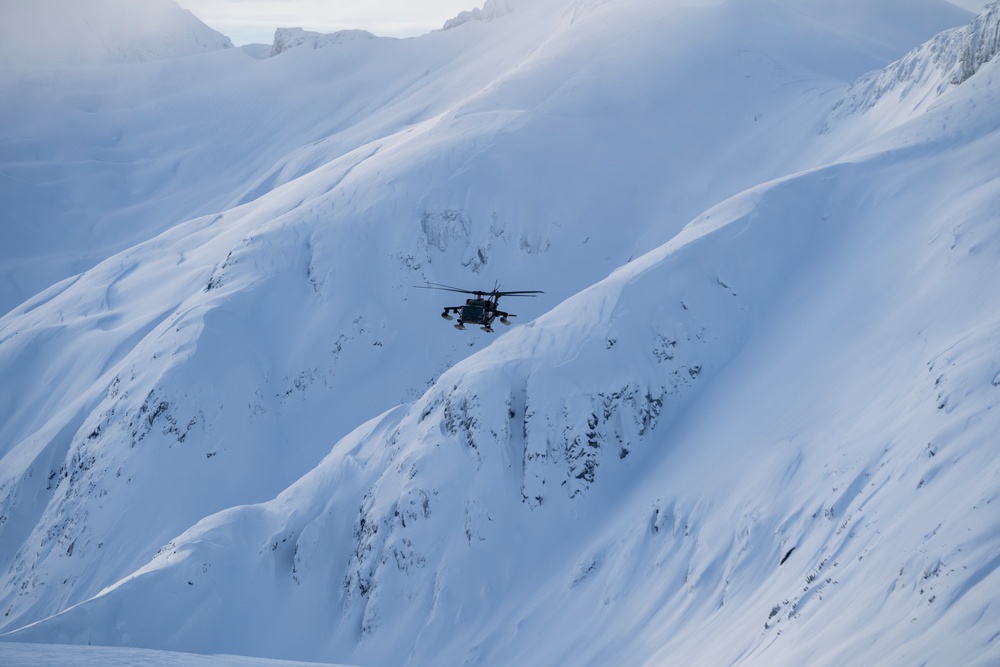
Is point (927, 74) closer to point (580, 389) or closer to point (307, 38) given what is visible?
point (580, 389)

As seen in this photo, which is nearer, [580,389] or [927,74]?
[580,389]

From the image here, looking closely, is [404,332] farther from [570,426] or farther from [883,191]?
[883,191]

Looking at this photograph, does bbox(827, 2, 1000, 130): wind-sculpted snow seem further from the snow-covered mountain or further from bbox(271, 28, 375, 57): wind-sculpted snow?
bbox(271, 28, 375, 57): wind-sculpted snow

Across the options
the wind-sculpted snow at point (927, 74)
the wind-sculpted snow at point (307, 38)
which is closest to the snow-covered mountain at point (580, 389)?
the wind-sculpted snow at point (927, 74)

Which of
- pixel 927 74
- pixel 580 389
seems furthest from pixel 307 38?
pixel 580 389

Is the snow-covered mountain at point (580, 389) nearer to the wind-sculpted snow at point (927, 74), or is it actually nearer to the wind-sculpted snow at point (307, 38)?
the wind-sculpted snow at point (927, 74)

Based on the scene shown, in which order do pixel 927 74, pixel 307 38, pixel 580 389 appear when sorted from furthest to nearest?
pixel 307 38 < pixel 927 74 < pixel 580 389
